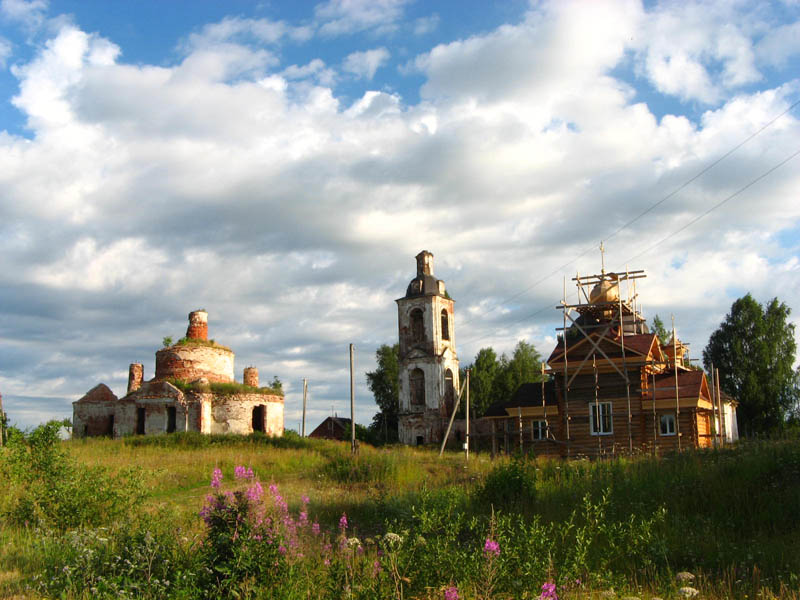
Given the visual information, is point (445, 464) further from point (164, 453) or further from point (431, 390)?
point (431, 390)

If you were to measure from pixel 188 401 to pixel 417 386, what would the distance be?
1501cm

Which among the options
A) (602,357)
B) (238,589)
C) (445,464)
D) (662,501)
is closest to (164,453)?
(445,464)

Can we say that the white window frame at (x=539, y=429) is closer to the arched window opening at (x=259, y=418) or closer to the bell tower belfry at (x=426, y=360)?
the bell tower belfry at (x=426, y=360)

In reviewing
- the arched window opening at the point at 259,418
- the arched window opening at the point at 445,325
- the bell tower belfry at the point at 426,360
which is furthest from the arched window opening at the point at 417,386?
the arched window opening at the point at 259,418

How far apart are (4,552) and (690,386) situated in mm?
26060

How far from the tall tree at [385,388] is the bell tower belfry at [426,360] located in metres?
11.4

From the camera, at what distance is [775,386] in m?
43.6

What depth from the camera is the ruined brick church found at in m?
35.0

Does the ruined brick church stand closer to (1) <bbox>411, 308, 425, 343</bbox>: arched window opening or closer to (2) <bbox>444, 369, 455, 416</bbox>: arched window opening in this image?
(1) <bbox>411, 308, 425, 343</bbox>: arched window opening

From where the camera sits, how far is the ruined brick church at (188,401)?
115 ft

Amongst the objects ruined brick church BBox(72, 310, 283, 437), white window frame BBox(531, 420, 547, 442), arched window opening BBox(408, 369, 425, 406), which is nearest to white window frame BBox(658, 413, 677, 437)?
white window frame BBox(531, 420, 547, 442)

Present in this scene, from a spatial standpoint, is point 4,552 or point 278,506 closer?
point 278,506

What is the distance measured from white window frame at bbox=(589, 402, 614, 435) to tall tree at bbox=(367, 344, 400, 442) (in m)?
27.1

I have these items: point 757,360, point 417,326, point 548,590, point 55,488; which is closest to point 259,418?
point 417,326
